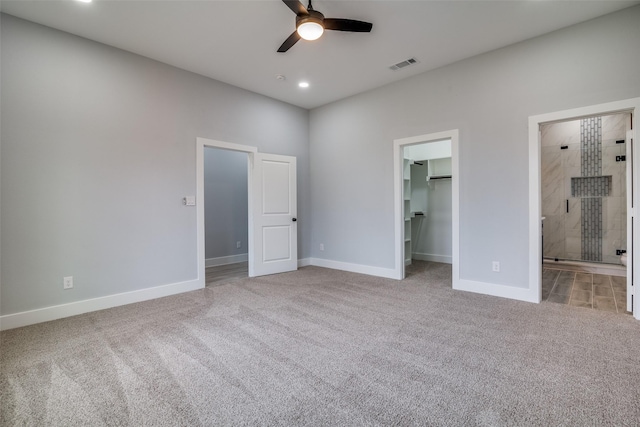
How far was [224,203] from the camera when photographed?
6.18m

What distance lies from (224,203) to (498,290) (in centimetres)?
506

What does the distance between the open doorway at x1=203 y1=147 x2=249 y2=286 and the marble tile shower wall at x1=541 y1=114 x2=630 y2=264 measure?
591cm

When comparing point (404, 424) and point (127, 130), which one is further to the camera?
point (127, 130)

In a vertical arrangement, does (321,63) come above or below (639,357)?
above

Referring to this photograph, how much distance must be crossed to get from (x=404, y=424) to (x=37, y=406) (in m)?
2.07

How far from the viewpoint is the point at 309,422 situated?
5.04 ft

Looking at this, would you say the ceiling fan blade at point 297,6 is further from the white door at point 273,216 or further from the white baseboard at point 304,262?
the white baseboard at point 304,262

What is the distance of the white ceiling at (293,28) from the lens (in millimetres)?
2738

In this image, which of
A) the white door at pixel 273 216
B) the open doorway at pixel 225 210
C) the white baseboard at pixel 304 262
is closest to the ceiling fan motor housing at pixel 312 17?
the white door at pixel 273 216

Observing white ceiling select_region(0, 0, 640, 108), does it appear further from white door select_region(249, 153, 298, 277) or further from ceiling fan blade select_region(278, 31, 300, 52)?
white door select_region(249, 153, 298, 277)

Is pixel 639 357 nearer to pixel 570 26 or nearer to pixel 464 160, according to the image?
pixel 464 160

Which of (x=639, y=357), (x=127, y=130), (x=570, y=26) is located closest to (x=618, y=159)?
(x=570, y=26)

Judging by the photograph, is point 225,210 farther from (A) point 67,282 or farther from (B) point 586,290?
(B) point 586,290

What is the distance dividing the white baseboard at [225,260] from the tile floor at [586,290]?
5.27 meters
